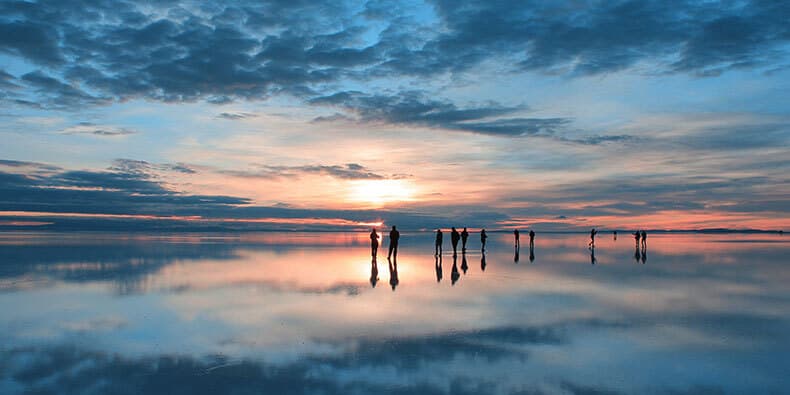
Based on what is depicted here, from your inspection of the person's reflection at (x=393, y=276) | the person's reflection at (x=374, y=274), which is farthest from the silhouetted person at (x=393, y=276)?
the person's reflection at (x=374, y=274)

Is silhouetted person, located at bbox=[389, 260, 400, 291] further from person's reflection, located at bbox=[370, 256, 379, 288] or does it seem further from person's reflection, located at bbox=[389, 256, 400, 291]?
person's reflection, located at bbox=[370, 256, 379, 288]

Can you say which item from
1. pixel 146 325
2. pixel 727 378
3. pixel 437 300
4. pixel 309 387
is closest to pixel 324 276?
pixel 437 300

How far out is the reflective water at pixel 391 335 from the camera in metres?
7.38

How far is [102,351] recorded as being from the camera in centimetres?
895

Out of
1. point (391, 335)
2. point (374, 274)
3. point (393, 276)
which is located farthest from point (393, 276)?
point (391, 335)

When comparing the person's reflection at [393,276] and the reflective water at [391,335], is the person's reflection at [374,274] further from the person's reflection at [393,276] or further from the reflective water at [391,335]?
the person's reflection at [393,276]

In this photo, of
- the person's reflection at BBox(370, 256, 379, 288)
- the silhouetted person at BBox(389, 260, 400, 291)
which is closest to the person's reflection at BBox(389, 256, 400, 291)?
the silhouetted person at BBox(389, 260, 400, 291)

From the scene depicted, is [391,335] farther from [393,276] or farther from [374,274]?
[374,274]

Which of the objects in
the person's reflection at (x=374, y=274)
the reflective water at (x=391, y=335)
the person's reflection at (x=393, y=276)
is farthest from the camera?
the person's reflection at (x=374, y=274)

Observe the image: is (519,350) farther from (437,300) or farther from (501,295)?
(501,295)

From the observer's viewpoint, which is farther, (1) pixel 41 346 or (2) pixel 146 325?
(2) pixel 146 325

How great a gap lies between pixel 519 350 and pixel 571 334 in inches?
67.5

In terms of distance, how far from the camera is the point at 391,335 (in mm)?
10031

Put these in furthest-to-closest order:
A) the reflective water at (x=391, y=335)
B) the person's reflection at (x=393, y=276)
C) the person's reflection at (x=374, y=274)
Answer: the person's reflection at (x=374, y=274) → the person's reflection at (x=393, y=276) → the reflective water at (x=391, y=335)
